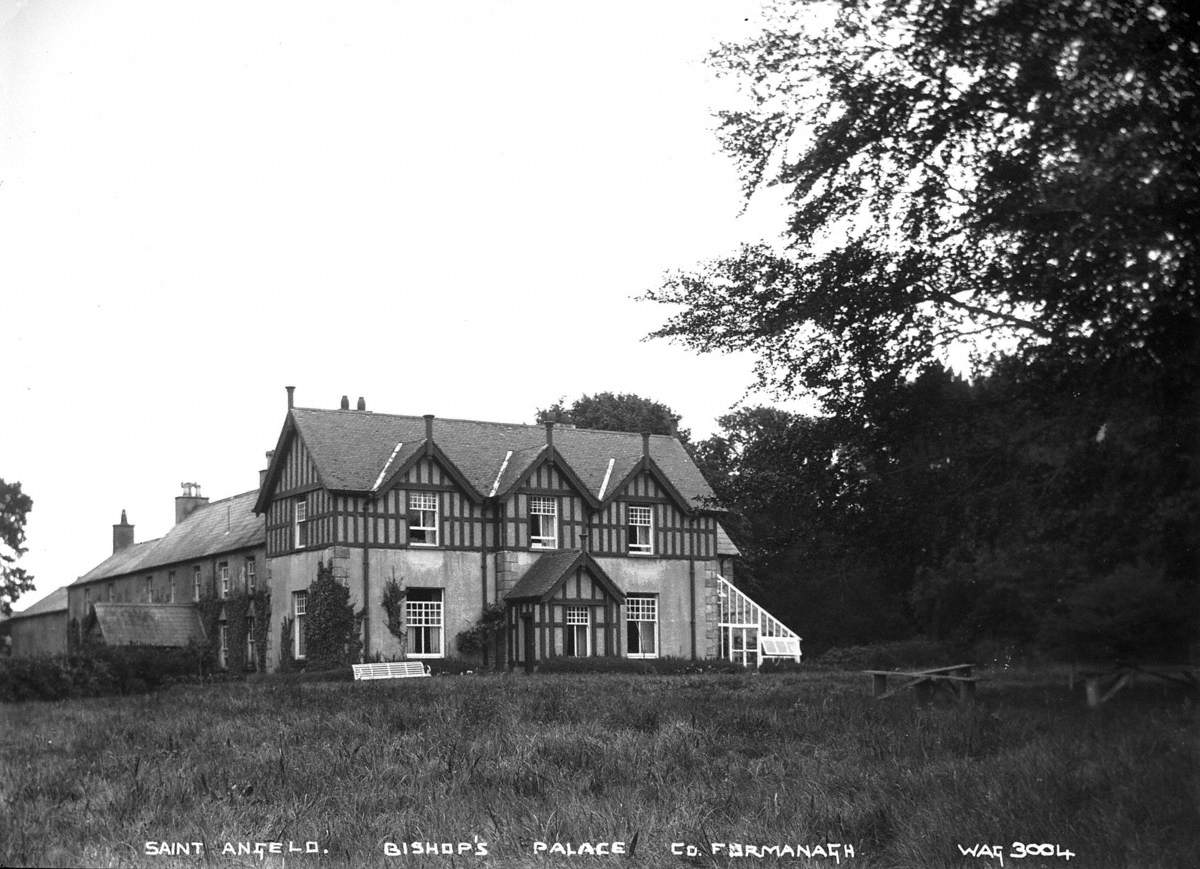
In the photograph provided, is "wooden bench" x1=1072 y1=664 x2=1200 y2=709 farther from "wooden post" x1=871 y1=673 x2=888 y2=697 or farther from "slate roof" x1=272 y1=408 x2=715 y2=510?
"slate roof" x1=272 y1=408 x2=715 y2=510

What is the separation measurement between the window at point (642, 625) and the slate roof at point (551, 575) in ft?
4.33

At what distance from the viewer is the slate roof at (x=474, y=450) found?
38375mm

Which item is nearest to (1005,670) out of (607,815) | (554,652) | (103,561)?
(607,815)

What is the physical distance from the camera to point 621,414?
51906 millimetres

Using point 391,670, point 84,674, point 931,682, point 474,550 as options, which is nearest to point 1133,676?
point 931,682

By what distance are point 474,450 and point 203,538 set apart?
544 inches

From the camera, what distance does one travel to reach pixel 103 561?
200 feet

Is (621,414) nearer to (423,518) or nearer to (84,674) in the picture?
(423,518)

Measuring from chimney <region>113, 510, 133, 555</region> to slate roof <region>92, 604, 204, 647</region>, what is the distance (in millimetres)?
17250

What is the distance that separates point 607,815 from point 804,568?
7.52 meters

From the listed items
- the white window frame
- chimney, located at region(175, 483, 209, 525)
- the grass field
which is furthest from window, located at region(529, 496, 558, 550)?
the grass field

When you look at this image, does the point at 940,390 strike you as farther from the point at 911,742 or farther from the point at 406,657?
the point at 406,657

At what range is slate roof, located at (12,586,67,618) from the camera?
6712 cm

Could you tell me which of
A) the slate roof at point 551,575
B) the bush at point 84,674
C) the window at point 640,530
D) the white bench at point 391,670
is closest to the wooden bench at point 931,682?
the bush at point 84,674
